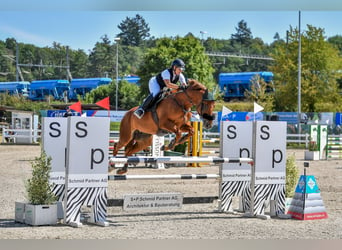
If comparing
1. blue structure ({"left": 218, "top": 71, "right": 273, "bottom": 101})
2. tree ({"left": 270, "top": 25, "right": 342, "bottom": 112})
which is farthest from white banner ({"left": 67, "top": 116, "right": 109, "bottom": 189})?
blue structure ({"left": 218, "top": 71, "right": 273, "bottom": 101})

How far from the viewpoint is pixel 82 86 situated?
4550 centimetres

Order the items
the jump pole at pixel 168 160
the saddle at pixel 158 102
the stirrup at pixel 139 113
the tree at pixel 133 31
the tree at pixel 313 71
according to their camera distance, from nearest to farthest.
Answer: the jump pole at pixel 168 160, the saddle at pixel 158 102, the stirrup at pixel 139 113, the tree at pixel 313 71, the tree at pixel 133 31

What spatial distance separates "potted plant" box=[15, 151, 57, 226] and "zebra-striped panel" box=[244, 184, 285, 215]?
266cm

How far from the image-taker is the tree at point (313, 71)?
38.1 m

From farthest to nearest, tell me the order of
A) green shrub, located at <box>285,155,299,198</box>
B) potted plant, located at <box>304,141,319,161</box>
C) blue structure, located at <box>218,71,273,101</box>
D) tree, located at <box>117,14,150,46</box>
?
tree, located at <box>117,14,150,46</box> → blue structure, located at <box>218,71,273,101</box> → potted plant, located at <box>304,141,319,161</box> → green shrub, located at <box>285,155,299,198</box>

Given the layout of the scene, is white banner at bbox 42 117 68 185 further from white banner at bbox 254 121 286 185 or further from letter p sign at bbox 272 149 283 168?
letter p sign at bbox 272 149 283 168

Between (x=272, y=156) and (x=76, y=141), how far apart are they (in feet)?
8.84

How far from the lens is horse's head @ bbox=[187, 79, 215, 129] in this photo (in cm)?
834

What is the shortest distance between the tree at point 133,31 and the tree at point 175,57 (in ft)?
150

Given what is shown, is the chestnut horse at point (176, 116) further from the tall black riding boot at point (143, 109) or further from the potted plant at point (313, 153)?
the potted plant at point (313, 153)

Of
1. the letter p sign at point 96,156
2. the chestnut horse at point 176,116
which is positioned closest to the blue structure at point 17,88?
the chestnut horse at point 176,116

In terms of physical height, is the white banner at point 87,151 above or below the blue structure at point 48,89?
below

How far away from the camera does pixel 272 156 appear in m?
7.98

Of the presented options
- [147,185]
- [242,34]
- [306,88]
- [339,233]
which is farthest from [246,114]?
[242,34]
